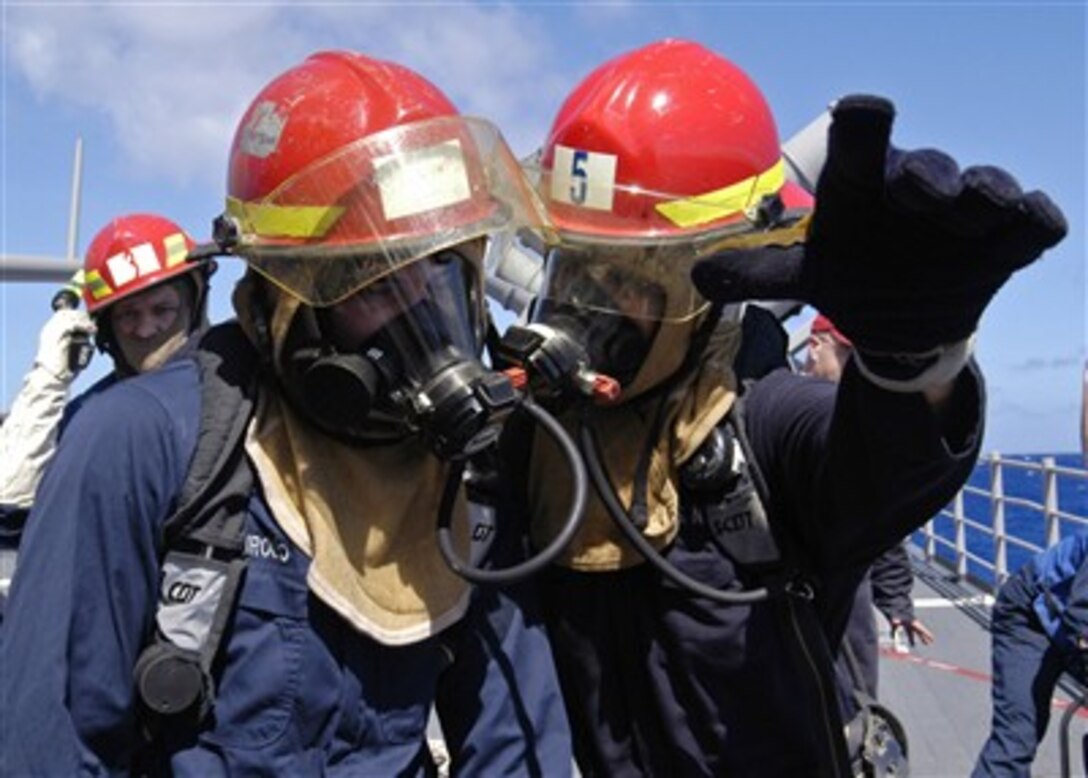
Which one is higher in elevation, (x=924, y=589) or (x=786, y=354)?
(x=786, y=354)

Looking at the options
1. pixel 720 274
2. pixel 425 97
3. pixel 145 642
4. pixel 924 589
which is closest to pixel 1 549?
pixel 145 642

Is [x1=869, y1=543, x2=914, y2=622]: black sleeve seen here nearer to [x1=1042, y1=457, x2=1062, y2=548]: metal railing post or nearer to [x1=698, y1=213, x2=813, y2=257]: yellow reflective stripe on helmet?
[x1=1042, y1=457, x2=1062, y2=548]: metal railing post

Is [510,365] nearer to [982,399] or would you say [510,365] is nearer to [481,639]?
[481,639]

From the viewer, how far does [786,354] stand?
7.37 ft

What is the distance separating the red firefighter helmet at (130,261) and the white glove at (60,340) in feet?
0.21

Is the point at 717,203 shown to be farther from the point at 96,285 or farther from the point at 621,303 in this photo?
the point at 96,285

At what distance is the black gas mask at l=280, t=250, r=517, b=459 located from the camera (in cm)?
183

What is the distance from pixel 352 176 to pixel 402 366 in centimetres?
30

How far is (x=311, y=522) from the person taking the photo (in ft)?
6.06

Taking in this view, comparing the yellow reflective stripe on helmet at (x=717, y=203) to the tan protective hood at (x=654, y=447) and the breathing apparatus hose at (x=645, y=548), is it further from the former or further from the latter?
the breathing apparatus hose at (x=645, y=548)

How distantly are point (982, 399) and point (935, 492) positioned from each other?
0.15 m

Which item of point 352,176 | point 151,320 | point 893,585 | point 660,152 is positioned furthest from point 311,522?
point 893,585

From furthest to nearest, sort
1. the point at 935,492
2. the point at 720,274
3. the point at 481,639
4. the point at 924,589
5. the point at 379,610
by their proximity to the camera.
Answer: the point at 924,589
the point at 481,639
the point at 379,610
the point at 935,492
the point at 720,274

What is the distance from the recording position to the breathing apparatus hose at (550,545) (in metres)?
1.83
